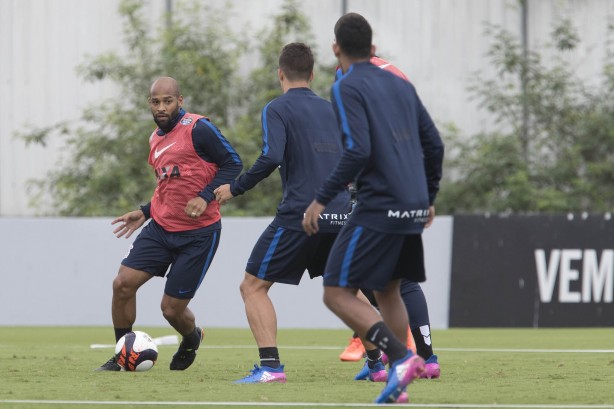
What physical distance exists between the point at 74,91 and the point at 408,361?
1680 cm

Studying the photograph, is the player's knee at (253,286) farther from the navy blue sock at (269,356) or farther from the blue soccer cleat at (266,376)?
the blue soccer cleat at (266,376)

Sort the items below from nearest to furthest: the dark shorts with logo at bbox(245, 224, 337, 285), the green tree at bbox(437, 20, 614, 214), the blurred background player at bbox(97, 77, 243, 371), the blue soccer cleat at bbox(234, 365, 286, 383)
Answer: the blue soccer cleat at bbox(234, 365, 286, 383), the dark shorts with logo at bbox(245, 224, 337, 285), the blurred background player at bbox(97, 77, 243, 371), the green tree at bbox(437, 20, 614, 214)

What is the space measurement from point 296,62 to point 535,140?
14.3 metres

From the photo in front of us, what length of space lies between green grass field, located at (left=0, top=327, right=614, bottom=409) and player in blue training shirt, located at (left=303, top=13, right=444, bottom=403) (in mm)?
553

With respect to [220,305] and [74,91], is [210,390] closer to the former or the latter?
[220,305]

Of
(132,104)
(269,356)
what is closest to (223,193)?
(269,356)

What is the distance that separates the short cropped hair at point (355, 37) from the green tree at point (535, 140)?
46.5ft

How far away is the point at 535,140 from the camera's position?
70.2 feet

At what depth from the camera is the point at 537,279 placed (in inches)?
570

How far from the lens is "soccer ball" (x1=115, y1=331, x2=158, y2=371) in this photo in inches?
330

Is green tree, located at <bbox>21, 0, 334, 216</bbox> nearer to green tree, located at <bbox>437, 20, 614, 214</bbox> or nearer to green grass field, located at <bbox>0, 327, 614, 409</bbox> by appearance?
green tree, located at <bbox>437, 20, 614, 214</bbox>

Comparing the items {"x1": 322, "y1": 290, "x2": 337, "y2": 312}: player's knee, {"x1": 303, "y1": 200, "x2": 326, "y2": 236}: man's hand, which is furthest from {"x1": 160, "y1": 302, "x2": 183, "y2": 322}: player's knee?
{"x1": 303, "y1": 200, "x2": 326, "y2": 236}: man's hand

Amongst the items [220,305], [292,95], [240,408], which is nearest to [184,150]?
[292,95]

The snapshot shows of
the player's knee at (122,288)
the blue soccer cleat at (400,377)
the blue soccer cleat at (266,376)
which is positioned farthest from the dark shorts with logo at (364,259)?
the player's knee at (122,288)
